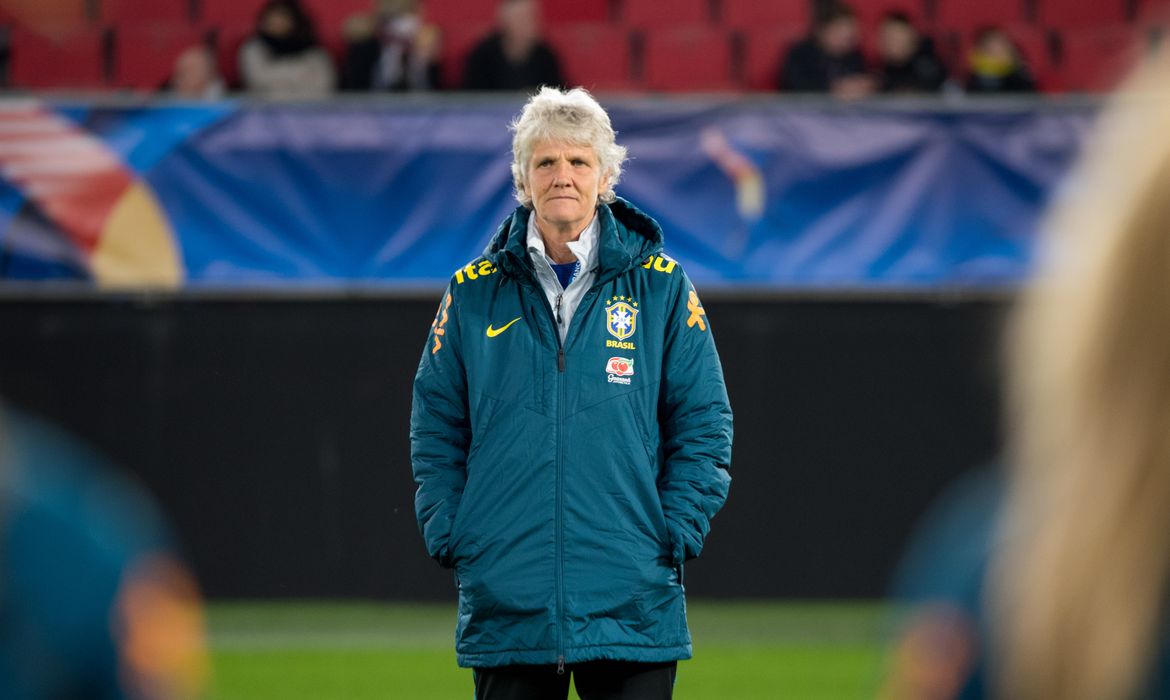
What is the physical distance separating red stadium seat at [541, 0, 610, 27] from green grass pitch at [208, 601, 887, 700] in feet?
15.9

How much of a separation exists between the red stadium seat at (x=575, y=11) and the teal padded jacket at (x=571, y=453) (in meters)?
8.34

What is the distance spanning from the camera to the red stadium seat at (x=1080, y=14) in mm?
11859

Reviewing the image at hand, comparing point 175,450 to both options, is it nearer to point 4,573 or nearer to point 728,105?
point 728,105

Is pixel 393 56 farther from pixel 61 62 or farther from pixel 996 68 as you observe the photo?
pixel 996 68

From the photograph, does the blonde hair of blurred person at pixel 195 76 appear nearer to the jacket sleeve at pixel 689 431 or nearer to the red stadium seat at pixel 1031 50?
the red stadium seat at pixel 1031 50

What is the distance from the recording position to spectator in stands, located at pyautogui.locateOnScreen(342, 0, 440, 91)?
10.7m

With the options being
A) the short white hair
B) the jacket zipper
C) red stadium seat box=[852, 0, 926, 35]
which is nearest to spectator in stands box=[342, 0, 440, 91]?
red stadium seat box=[852, 0, 926, 35]

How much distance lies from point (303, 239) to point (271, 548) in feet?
5.83

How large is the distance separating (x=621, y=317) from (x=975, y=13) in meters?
8.84

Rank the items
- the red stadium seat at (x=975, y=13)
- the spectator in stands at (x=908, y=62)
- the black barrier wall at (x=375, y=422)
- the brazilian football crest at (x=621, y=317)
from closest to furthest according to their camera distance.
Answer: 1. the brazilian football crest at (x=621, y=317)
2. the black barrier wall at (x=375, y=422)
3. the spectator in stands at (x=908, y=62)
4. the red stadium seat at (x=975, y=13)

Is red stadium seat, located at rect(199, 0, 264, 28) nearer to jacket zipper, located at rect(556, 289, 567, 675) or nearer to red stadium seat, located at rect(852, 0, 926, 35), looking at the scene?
red stadium seat, located at rect(852, 0, 926, 35)

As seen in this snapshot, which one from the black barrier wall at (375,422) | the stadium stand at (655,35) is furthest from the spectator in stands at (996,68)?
the black barrier wall at (375,422)

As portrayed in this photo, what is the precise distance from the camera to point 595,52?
1155 centimetres

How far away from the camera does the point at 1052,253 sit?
148 cm
